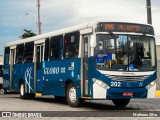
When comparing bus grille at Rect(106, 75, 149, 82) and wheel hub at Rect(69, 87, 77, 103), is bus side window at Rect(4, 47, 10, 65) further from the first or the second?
bus grille at Rect(106, 75, 149, 82)

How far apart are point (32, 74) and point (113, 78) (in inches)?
296

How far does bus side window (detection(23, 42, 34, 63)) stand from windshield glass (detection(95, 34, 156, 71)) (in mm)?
7452

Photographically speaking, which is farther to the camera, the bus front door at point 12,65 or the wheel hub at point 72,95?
the bus front door at point 12,65

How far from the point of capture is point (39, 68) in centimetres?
2147

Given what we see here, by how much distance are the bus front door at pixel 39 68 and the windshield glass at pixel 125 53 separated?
5840 millimetres

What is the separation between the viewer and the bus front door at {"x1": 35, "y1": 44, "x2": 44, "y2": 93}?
69.6 ft

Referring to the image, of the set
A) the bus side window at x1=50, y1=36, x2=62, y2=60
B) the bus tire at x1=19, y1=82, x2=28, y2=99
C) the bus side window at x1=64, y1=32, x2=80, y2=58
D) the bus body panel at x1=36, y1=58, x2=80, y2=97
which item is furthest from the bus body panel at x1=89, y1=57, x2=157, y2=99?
the bus tire at x1=19, y1=82, x2=28, y2=99

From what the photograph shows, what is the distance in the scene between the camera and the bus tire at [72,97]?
17.3 m

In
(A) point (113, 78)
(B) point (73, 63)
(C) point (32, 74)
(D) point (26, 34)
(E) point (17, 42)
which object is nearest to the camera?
(A) point (113, 78)

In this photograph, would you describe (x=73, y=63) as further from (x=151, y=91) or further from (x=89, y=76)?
(x=151, y=91)

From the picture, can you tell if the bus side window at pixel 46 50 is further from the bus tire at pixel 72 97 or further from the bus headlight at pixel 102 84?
the bus headlight at pixel 102 84

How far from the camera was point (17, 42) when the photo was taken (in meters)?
25.3

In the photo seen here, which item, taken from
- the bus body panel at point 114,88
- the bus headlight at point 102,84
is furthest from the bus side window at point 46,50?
the bus headlight at point 102,84

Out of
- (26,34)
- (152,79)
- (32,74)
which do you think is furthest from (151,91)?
(26,34)
